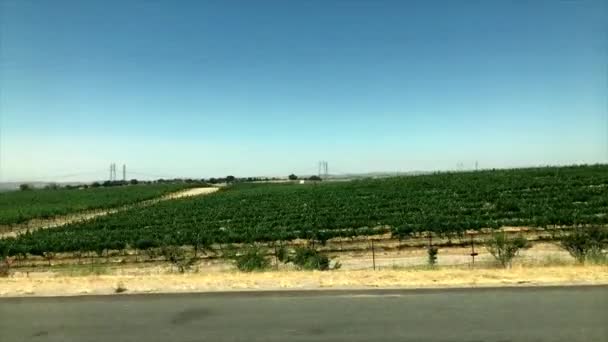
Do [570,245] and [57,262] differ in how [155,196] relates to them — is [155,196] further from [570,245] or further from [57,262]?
[570,245]

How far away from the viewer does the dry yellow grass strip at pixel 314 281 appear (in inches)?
394

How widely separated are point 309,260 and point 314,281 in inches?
187

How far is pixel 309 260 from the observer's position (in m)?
15.5

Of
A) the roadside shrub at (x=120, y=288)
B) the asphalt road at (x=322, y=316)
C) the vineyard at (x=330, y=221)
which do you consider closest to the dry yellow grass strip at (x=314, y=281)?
the roadside shrub at (x=120, y=288)

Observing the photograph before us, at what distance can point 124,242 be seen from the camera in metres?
27.1

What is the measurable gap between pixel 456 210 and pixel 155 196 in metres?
64.7

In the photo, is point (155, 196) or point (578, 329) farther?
point (155, 196)

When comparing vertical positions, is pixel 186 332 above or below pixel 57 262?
above

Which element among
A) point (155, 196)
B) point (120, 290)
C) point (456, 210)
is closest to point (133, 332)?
point (120, 290)

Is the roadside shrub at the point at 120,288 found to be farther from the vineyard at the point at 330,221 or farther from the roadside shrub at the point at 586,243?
the vineyard at the point at 330,221

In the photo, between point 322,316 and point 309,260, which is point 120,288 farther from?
point 309,260

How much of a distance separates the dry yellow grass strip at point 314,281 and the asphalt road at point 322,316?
636mm

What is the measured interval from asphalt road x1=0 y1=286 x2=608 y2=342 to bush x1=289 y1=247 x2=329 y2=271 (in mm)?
5454

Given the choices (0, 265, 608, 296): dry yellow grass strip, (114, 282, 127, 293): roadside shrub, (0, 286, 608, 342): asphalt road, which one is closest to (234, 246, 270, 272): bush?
(0, 265, 608, 296): dry yellow grass strip
